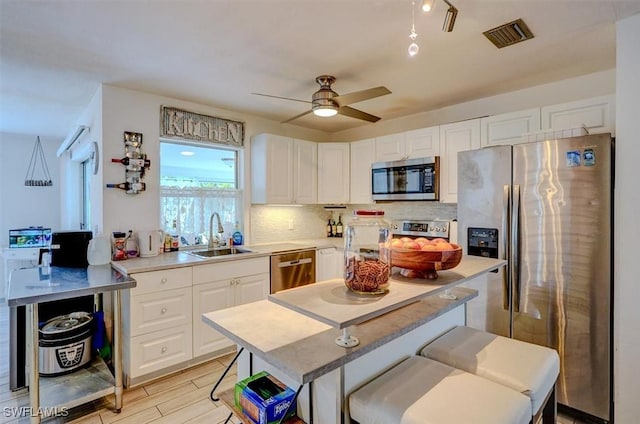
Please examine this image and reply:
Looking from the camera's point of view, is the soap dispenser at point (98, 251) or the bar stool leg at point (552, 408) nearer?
the bar stool leg at point (552, 408)

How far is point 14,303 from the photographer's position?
175 cm

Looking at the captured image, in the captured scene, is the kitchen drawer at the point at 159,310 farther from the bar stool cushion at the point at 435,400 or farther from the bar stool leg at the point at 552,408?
the bar stool leg at the point at 552,408

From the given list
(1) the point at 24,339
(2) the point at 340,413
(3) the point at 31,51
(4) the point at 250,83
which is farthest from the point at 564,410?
(3) the point at 31,51

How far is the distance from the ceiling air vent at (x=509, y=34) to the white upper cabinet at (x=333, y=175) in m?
2.18

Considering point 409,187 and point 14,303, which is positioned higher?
point 409,187

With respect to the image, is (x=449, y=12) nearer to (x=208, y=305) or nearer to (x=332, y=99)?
(x=332, y=99)

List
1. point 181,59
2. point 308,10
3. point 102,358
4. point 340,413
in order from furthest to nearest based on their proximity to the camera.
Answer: point 102,358 < point 181,59 < point 308,10 < point 340,413

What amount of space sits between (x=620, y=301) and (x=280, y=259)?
2.61 m

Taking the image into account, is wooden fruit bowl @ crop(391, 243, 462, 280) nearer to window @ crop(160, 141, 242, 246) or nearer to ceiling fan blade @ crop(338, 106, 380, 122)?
ceiling fan blade @ crop(338, 106, 380, 122)

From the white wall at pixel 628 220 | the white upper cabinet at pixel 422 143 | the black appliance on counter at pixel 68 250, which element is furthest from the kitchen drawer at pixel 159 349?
the white wall at pixel 628 220

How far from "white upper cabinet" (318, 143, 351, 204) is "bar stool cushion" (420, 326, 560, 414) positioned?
250cm

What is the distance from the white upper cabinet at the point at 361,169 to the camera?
150 inches

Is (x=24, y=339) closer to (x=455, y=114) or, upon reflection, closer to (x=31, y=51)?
(x=31, y=51)

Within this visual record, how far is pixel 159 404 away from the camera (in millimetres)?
2262
